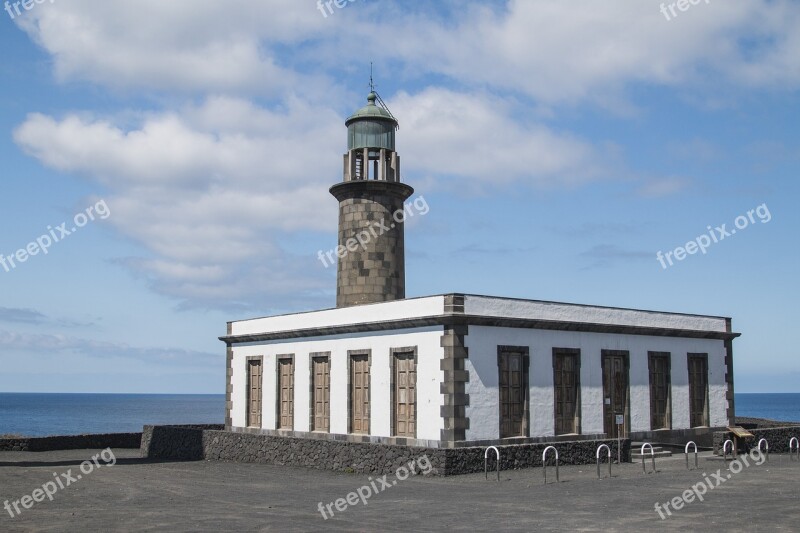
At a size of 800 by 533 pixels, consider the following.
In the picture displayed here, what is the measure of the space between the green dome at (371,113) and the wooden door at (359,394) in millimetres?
9586

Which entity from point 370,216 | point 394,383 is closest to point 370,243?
point 370,216

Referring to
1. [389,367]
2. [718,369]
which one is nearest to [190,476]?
[389,367]

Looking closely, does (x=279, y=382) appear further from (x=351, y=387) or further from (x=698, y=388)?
(x=698, y=388)

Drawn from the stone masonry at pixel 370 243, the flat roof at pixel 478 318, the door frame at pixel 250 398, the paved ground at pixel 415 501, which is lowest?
the paved ground at pixel 415 501

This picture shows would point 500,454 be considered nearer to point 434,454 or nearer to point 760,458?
point 434,454

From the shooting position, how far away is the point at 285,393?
28953 millimetres

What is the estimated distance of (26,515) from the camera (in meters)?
15.3

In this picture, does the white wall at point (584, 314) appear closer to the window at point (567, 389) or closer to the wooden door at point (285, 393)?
the window at point (567, 389)

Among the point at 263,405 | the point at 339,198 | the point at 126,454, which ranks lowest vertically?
the point at 126,454

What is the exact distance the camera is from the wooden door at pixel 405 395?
23656 millimetres

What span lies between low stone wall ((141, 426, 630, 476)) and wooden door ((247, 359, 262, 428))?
70 cm

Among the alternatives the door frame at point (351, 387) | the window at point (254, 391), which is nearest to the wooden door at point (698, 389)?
the door frame at point (351, 387)

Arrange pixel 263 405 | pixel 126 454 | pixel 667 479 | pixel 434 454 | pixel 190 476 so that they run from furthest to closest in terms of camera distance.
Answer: pixel 126 454 → pixel 263 405 → pixel 190 476 → pixel 434 454 → pixel 667 479

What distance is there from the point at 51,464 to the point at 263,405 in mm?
6886
